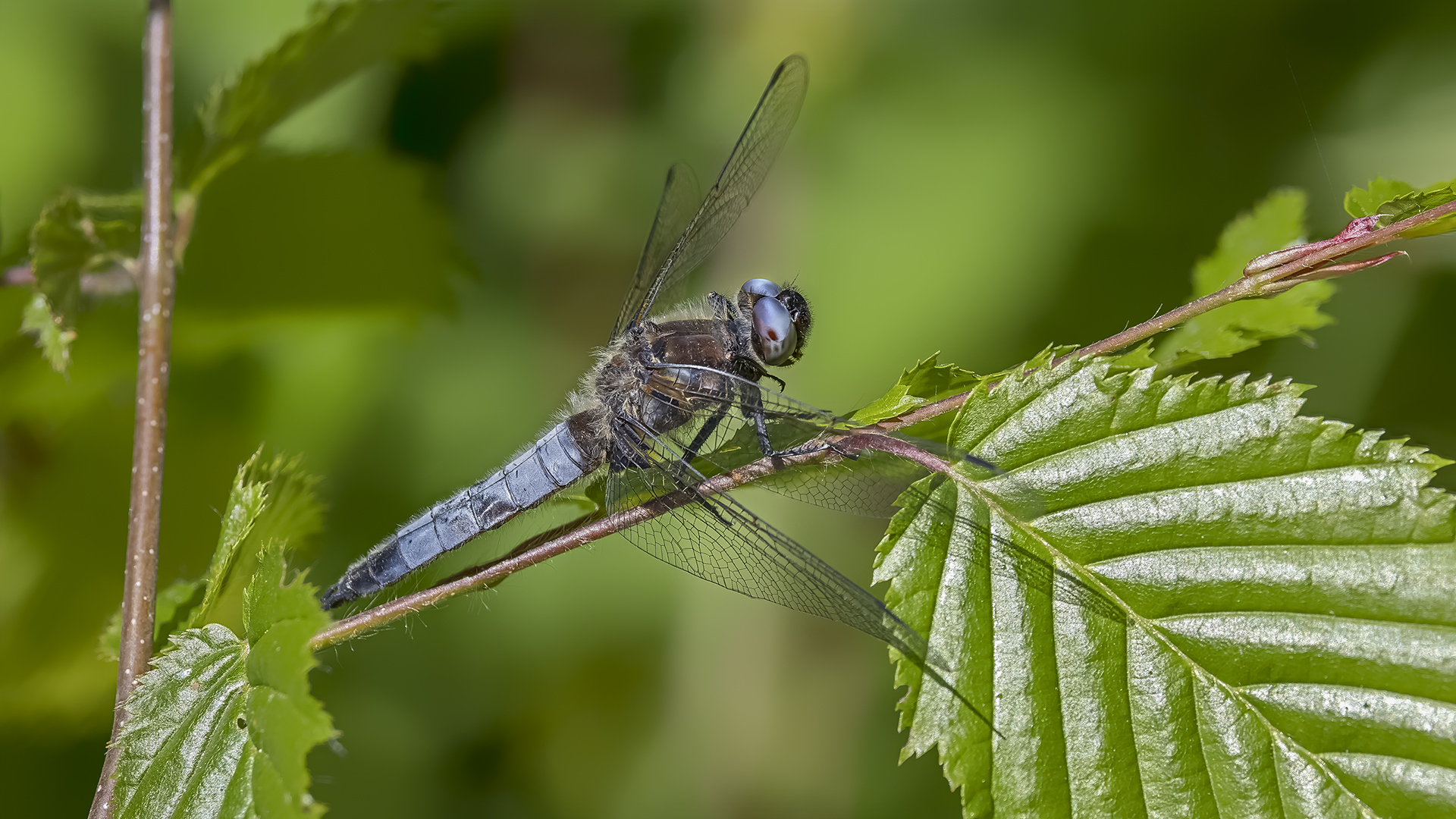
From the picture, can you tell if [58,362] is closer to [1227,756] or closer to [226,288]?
[226,288]

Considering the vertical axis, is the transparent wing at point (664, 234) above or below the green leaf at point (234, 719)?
above

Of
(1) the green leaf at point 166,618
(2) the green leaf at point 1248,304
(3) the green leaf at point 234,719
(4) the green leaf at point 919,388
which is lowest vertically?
(3) the green leaf at point 234,719

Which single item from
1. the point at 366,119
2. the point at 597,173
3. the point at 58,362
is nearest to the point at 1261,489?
the point at 58,362

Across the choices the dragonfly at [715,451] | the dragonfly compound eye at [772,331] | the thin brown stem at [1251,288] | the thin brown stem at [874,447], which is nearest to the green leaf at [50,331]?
the dragonfly at [715,451]

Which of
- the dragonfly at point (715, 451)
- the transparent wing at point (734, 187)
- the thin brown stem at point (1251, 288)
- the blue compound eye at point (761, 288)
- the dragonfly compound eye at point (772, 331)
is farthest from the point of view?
the transparent wing at point (734, 187)

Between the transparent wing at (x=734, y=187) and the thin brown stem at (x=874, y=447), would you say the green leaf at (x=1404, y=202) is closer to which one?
the thin brown stem at (x=874, y=447)

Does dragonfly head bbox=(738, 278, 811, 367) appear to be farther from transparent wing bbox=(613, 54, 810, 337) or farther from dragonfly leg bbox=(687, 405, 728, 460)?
transparent wing bbox=(613, 54, 810, 337)

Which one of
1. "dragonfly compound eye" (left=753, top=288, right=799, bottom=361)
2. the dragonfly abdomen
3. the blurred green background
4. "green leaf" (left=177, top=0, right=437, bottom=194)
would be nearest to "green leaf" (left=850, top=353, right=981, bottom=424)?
"dragonfly compound eye" (left=753, top=288, right=799, bottom=361)
